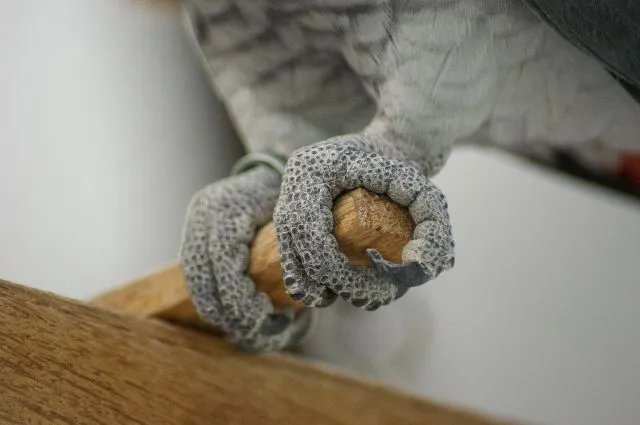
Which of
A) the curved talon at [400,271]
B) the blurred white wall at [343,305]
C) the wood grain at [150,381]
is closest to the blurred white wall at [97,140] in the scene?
the blurred white wall at [343,305]

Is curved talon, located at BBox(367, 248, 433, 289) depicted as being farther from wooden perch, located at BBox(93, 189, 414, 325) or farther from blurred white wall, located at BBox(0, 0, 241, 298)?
blurred white wall, located at BBox(0, 0, 241, 298)

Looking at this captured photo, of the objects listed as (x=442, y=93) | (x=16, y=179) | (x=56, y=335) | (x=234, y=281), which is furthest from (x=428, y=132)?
(x=16, y=179)

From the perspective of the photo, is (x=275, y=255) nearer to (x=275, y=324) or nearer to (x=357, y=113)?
(x=275, y=324)

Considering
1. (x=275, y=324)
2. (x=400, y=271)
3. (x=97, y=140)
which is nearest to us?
(x=400, y=271)

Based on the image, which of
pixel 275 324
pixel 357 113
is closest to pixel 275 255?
pixel 275 324

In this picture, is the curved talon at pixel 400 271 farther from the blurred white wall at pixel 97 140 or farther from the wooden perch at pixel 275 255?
the blurred white wall at pixel 97 140

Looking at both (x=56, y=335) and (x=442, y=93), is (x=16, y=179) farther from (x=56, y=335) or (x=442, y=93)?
(x=442, y=93)
